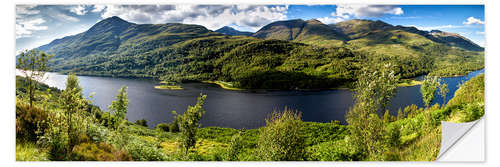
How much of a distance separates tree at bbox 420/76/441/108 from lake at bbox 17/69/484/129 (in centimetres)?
25

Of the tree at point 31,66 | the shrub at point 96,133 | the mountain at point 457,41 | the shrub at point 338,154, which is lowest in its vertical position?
the shrub at point 338,154

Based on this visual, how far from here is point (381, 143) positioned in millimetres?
5613

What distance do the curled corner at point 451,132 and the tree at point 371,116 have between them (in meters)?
1.79

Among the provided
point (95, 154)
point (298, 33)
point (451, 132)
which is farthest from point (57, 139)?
point (298, 33)

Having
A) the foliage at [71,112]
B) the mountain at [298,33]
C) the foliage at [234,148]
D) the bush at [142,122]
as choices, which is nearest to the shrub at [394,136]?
the foliage at [234,148]

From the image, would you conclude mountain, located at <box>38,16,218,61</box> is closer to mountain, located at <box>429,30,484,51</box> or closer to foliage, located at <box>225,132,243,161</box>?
foliage, located at <box>225,132,243,161</box>

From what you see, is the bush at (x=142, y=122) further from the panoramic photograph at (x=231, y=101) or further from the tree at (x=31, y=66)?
the tree at (x=31, y=66)

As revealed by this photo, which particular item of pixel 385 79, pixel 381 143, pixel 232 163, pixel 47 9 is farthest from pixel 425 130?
pixel 47 9

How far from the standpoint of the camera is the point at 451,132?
6.50m

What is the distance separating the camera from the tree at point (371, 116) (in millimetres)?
5574

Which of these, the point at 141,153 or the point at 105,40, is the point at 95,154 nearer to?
the point at 141,153

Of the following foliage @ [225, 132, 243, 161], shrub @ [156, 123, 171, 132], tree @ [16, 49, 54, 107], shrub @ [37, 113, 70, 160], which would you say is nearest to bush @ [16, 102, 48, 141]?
tree @ [16, 49, 54, 107]
